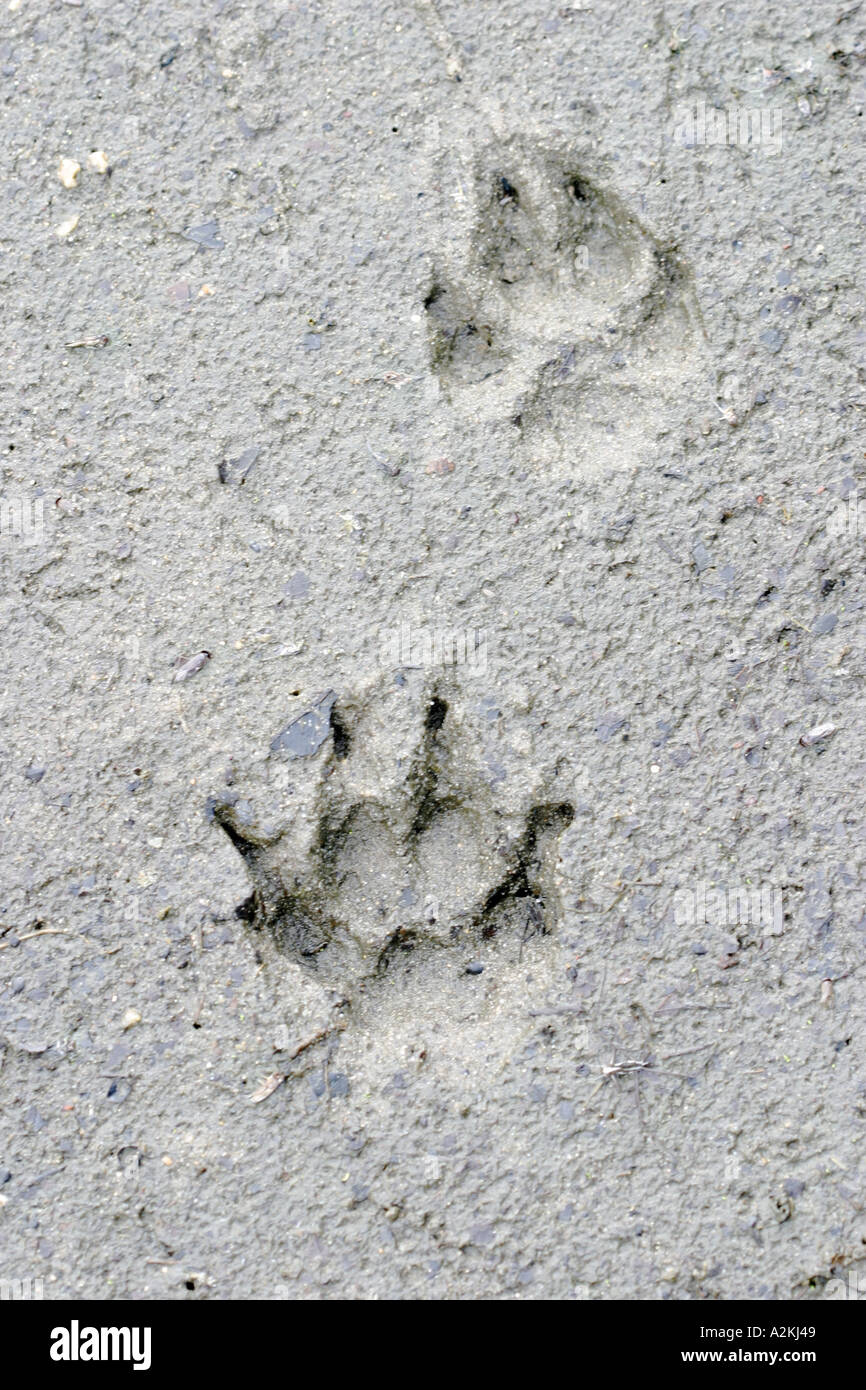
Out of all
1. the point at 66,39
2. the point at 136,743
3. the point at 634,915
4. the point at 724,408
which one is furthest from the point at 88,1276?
the point at 66,39

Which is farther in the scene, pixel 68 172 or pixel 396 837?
pixel 68 172

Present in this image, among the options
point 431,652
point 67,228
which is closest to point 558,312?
point 431,652

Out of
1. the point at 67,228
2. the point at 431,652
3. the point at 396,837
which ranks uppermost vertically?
the point at 67,228

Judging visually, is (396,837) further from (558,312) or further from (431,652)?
(558,312)

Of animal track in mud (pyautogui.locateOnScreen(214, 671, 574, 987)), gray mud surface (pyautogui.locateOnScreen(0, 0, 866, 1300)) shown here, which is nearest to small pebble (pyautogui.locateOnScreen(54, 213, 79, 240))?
gray mud surface (pyautogui.locateOnScreen(0, 0, 866, 1300))

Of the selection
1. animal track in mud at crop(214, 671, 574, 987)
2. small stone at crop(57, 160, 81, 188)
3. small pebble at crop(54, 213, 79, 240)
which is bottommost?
animal track in mud at crop(214, 671, 574, 987)

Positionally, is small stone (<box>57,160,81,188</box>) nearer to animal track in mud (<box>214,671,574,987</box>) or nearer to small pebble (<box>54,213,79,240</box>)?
small pebble (<box>54,213,79,240</box>)

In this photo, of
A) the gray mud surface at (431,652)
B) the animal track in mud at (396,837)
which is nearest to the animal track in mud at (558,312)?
the gray mud surface at (431,652)
